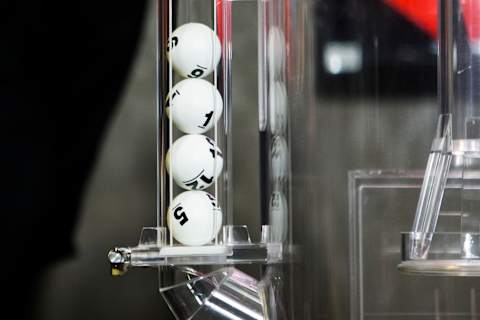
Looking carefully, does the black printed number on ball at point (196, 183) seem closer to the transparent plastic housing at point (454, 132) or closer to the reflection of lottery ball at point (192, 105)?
the reflection of lottery ball at point (192, 105)

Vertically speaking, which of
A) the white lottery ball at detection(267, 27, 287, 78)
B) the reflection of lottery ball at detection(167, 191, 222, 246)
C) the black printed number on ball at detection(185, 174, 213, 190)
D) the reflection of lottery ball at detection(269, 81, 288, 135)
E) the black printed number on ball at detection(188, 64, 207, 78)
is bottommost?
the reflection of lottery ball at detection(167, 191, 222, 246)

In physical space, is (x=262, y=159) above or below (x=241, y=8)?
below

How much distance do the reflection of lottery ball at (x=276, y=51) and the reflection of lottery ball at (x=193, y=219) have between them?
128 millimetres

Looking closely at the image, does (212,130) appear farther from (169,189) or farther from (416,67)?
(416,67)

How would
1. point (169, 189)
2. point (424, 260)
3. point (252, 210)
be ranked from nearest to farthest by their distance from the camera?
point (424, 260) < point (169, 189) < point (252, 210)

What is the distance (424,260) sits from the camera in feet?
1.89

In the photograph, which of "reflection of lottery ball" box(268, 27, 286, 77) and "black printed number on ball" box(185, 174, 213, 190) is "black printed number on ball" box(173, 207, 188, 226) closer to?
"black printed number on ball" box(185, 174, 213, 190)

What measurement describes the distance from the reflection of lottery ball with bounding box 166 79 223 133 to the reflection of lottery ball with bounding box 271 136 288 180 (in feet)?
0.21

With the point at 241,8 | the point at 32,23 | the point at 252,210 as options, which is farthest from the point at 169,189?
the point at 32,23

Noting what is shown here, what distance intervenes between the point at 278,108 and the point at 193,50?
0.30 feet

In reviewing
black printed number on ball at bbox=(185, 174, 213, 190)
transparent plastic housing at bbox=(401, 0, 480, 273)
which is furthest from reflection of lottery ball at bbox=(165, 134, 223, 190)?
transparent plastic housing at bbox=(401, 0, 480, 273)

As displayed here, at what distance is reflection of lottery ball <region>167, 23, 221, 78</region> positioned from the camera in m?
0.77

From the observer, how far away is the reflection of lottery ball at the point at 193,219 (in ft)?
2.46

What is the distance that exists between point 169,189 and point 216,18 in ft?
0.53
